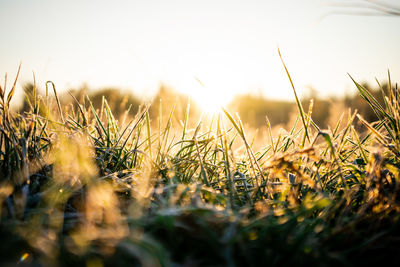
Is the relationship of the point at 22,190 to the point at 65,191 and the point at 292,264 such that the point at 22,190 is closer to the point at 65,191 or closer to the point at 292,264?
the point at 65,191

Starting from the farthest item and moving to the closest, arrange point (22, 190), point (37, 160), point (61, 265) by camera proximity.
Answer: point (37, 160) < point (22, 190) < point (61, 265)

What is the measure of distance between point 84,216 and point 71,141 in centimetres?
23

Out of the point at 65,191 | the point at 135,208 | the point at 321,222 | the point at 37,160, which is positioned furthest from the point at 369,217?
the point at 37,160

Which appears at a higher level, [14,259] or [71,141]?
[71,141]

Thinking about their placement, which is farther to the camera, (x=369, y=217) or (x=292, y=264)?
(x=369, y=217)

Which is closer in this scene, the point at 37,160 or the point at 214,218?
the point at 214,218

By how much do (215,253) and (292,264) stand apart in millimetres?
117

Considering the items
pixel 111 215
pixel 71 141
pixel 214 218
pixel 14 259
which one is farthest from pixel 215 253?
pixel 71 141

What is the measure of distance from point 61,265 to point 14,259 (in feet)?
0.27

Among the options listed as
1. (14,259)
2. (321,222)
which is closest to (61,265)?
(14,259)

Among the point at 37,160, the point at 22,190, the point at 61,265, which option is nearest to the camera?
the point at 61,265

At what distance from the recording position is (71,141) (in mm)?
573

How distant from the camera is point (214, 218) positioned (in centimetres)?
40

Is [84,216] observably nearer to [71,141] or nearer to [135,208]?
[135,208]
